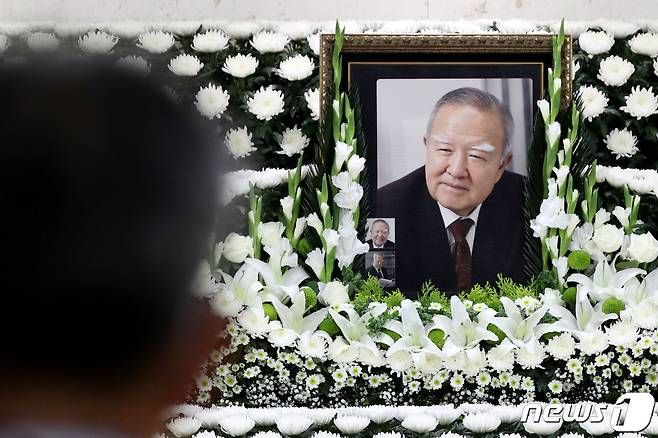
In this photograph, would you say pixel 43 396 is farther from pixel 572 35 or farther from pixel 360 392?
pixel 572 35

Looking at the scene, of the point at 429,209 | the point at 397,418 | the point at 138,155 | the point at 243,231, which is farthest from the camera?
the point at 429,209

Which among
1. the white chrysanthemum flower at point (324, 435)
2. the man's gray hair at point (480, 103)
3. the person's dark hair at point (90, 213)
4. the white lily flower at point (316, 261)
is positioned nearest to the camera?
the person's dark hair at point (90, 213)

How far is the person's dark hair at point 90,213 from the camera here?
414 millimetres

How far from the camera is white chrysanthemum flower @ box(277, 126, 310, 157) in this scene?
338 cm

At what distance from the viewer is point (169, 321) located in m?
0.44

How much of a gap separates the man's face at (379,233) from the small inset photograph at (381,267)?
0.14 feet

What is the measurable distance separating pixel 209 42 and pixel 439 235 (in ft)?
4.39

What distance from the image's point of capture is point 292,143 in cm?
338

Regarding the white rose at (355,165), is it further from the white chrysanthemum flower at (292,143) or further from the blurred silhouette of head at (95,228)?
the blurred silhouette of head at (95,228)

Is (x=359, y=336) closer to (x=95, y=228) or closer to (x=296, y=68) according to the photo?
(x=296, y=68)

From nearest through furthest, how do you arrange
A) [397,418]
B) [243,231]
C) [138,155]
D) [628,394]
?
[138,155] < [397,418] < [628,394] < [243,231]

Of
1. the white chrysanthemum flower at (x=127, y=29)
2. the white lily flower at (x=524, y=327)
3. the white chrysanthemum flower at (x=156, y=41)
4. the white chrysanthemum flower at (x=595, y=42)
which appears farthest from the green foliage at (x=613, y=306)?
the white chrysanthemum flower at (x=127, y=29)

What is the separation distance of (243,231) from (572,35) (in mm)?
1742

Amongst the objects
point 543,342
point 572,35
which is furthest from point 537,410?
point 572,35
